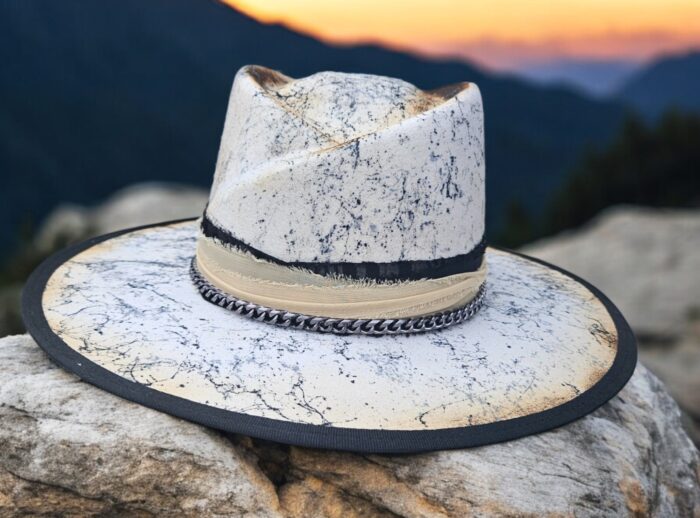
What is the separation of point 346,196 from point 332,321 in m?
0.41

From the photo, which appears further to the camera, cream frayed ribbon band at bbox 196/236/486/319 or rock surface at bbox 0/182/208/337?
rock surface at bbox 0/182/208/337

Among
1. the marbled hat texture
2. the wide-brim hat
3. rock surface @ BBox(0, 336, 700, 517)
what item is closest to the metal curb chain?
the wide-brim hat

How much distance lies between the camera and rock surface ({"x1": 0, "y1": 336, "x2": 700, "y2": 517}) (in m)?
2.09

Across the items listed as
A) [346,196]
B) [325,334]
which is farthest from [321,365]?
[346,196]

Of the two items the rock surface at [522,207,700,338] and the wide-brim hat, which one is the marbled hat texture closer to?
the wide-brim hat

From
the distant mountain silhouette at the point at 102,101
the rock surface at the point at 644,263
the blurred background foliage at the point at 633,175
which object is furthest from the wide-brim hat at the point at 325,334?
the distant mountain silhouette at the point at 102,101

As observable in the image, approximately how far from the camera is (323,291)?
93.0 inches

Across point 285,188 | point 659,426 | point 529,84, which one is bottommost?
point 529,84

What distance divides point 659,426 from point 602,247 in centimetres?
694

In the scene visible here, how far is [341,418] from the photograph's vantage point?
2041 mm

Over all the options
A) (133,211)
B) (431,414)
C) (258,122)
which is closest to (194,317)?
(258,122)

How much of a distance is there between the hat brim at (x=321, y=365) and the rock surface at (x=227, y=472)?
0.34 feet

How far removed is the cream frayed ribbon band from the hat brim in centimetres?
9

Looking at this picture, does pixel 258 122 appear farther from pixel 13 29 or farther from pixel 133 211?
pixel 13 29
